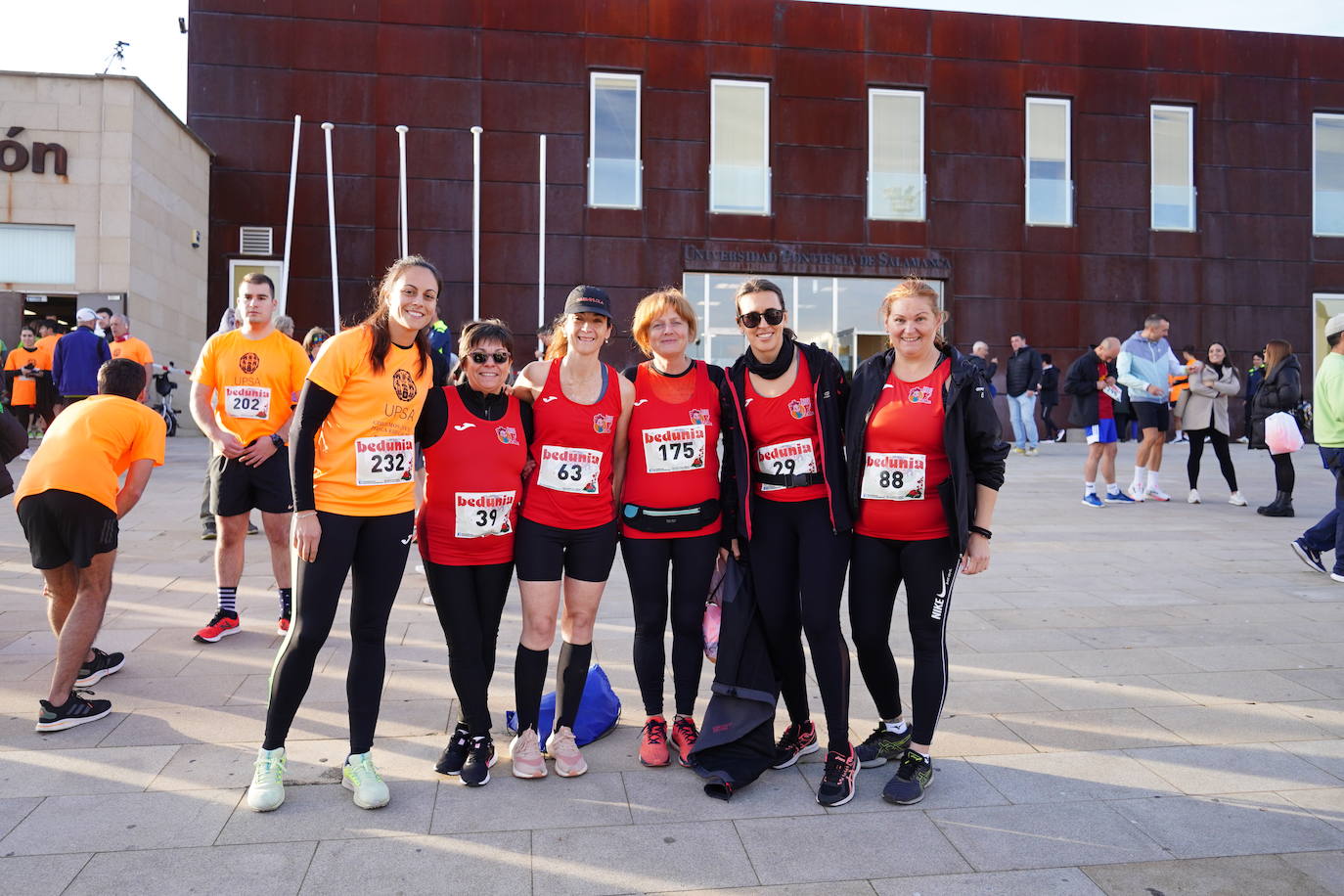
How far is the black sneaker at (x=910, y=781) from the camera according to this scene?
10.8 ft

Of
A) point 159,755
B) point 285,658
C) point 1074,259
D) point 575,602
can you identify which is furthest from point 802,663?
point 1074,259

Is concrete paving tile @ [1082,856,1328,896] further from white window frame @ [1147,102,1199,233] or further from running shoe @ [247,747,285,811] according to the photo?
white window frame @ [1147,102,1199,233]

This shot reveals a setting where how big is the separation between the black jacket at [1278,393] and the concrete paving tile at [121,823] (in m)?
9.61

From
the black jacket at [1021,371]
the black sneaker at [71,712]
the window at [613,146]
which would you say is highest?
the window at [613,146]

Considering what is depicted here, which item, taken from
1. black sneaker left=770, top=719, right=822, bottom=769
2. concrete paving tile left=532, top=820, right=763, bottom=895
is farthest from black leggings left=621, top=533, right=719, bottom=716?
concrete paving tile left=532, top=820, right=763, bottom=895

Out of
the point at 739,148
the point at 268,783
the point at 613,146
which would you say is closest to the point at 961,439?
the point at 268,783

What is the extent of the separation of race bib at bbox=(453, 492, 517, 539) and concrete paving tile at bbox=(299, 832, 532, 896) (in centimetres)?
101

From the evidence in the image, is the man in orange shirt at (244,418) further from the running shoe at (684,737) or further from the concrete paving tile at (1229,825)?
the concrete paving tile at (1229,825)

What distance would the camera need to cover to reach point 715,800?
11.0ft

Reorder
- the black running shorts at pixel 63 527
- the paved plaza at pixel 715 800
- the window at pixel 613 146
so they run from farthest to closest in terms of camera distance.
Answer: the window at pixel 613 146, the black running shorts at pixel 63 527, the paved plaza at pixel 715 800

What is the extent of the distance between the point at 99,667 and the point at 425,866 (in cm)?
255

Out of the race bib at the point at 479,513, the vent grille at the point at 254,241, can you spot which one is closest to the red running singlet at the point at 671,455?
the race bib at the point at 479,513

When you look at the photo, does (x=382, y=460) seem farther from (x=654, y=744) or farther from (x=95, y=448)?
(x=95, y=448)

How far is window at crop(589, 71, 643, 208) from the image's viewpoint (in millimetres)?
19109
